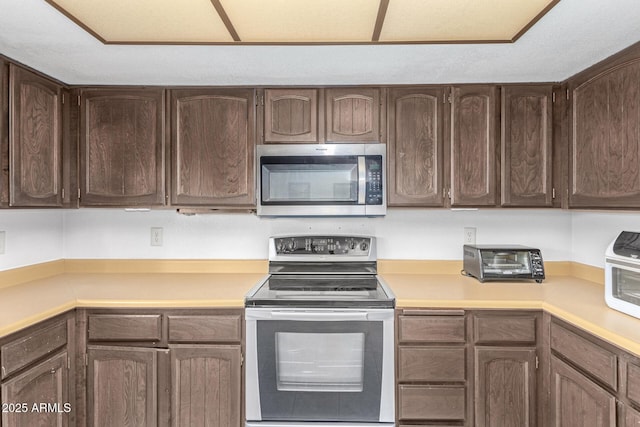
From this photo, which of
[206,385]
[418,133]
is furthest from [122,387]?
[418,133]

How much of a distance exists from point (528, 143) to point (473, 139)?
31 centimetres

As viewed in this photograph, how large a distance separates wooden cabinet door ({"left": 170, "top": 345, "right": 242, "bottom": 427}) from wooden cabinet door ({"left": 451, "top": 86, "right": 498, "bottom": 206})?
152 cm

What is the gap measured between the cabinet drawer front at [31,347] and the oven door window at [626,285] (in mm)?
2484

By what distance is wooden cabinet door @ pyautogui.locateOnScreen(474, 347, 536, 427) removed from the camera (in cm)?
183

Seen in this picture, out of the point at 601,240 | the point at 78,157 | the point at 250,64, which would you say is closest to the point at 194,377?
the point at 78,157

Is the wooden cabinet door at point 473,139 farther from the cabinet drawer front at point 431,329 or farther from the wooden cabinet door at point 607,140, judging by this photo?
the cabinet drawer front at point 431,329

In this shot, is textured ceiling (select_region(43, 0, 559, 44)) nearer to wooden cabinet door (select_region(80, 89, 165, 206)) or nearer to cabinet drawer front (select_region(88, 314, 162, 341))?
wooden cabinet door (select_region(80, 89, 165, 206))

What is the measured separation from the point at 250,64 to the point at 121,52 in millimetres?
598

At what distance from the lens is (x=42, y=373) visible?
5.52ft

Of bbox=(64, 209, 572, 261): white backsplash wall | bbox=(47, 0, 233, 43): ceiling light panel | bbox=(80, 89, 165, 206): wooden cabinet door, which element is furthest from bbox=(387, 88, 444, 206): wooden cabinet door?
bbox=(80, 89, 165, 206): wooden cabinet door

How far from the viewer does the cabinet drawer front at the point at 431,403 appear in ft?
6.08

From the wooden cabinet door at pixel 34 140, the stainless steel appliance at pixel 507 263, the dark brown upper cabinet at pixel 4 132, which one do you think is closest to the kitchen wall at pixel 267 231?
the stainless steel appliance at pixel 507 263

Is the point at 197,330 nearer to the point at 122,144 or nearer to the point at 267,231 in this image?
the point at 267,231

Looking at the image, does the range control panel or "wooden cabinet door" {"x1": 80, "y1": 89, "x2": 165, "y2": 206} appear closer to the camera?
"wooden cabinet door" {"x1": 80, "y1": 89, "x2": 165, "y2": 206}
